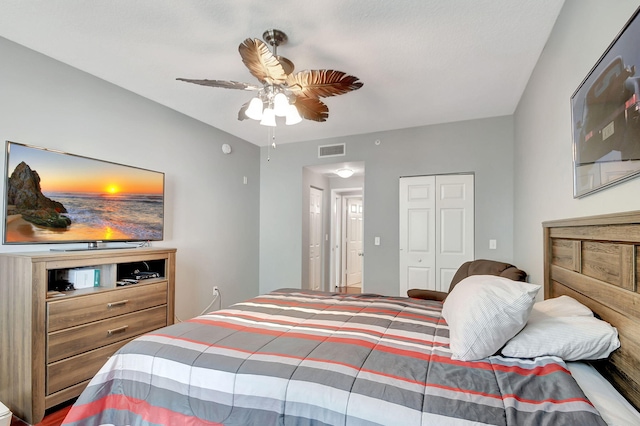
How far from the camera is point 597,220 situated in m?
Result: 1.21

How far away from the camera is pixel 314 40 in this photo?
2.11 m

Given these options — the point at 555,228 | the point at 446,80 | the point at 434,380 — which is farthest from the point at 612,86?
the point at 446,80

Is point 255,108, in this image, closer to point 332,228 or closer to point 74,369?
point 74,369

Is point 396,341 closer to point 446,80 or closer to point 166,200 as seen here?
point 446,80

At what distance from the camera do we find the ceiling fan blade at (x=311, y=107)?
2.30m

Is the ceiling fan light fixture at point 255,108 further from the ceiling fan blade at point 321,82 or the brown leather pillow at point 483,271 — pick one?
the brown leather pillow at point 483,271

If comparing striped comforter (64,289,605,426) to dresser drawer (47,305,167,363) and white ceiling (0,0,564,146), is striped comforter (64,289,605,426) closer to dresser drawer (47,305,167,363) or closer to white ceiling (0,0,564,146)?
dresser drawer (47,305,167,363)

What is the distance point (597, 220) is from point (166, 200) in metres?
3.58

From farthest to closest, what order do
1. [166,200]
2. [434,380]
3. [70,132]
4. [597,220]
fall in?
[166,200]
[70,132]
[597,220]
[434,380]

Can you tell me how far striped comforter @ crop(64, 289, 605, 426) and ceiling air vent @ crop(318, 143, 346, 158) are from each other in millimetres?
3019

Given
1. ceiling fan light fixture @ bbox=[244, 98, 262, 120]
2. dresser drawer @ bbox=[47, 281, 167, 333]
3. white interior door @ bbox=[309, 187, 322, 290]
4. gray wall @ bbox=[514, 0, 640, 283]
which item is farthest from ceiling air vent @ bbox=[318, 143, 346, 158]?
dresser drawer @ bbox=[47, 281, 167, 333]

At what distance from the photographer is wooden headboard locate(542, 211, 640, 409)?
3.18ft

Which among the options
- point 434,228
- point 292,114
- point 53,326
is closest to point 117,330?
point 53,326

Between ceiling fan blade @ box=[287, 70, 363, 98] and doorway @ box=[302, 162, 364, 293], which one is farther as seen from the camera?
doorway @ box=[302, 162, 364, 293]
